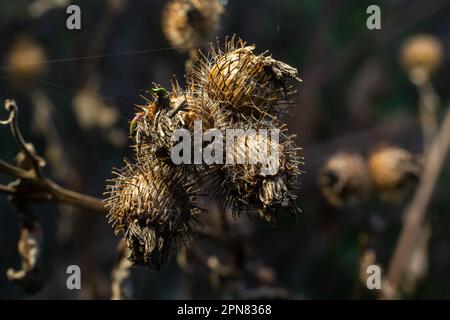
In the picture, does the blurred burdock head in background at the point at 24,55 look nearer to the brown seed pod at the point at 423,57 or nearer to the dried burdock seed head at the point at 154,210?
the dried burdock seed head at the point at 154,210

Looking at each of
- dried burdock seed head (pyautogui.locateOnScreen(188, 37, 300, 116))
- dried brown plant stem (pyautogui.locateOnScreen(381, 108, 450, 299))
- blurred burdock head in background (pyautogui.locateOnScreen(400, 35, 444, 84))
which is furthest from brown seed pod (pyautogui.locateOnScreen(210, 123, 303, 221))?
blurred burdock head in background (pyautogui.locateOnScreen(400, 35, 444, 84))

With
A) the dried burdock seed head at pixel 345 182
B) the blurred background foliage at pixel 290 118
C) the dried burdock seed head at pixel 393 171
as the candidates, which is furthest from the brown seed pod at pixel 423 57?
the dried burdock seed head at pixel 345 182

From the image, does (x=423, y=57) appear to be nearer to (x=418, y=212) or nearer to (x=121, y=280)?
(x=418, y=212)

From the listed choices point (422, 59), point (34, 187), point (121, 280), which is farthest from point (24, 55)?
point (422, 59)

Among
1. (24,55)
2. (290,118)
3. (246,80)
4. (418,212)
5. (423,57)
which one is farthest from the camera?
(423,57)
